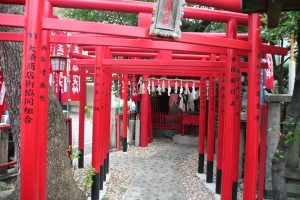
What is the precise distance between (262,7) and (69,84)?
7.20 meters

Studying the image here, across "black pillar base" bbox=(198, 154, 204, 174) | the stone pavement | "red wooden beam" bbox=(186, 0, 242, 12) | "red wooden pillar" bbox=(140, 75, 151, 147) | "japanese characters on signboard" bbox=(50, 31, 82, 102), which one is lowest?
the stone pavement

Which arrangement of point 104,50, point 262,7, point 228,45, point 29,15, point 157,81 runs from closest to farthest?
point 29,15
point 262,7
point 228,45
point 104,50
point 157,81

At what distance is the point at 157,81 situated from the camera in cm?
1334

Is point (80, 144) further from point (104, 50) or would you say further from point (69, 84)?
point (104, 50)

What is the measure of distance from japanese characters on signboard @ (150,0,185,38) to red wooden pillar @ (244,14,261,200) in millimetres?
1389

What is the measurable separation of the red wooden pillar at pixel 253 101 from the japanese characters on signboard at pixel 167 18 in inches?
54.7

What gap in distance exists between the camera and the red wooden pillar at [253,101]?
13.9 feet

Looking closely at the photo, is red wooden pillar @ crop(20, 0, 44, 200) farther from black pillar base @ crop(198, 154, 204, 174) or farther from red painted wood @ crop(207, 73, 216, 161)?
black pillar base @ crop(198, 154, 204, 174)

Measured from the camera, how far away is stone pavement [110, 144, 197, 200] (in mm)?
7438

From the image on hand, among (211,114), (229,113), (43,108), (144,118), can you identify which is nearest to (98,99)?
(229,113)

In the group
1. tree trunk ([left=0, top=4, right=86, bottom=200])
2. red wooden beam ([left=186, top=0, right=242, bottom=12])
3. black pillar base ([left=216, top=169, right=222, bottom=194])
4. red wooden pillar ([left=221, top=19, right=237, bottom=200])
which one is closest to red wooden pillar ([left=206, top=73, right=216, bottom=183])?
black pillar base ([left=216, top=169, right=222, bottom=194])

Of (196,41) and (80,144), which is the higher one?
(196,41)

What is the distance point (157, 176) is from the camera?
916cm

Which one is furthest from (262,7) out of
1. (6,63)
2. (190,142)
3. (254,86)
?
(190,142)
